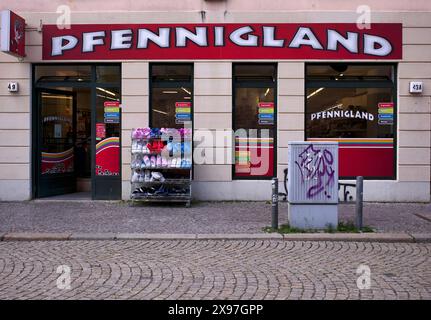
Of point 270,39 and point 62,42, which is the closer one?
point 270,39

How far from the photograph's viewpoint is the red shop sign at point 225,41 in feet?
41.3

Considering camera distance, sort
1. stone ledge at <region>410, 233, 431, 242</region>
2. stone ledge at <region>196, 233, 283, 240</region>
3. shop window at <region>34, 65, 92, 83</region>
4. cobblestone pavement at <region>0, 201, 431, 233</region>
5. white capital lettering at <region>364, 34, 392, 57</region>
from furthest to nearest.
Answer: shop window at <region>34, 65, 92, 83</region>, white capital lettering at <region>364, 34, 392, 57</region>, cobblestone pavement at <region>0, 201, 431, 233</region>, stone ledge at <region>196, 233, 283, 240</region>, stone ledge at <region>410, 233, 431, 242</region>

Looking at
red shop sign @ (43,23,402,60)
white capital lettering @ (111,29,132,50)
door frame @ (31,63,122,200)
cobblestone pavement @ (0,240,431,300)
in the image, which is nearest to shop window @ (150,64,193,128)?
red shop sign @ (43,23,402,60)

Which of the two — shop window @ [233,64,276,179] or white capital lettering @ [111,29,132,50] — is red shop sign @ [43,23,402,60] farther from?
shop window @ [233,64,276,179]

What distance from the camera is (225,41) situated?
12664 mm

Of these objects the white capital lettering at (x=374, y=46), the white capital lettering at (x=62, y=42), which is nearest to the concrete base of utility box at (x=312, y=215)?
the white capital lettering at (x=374, y=46)

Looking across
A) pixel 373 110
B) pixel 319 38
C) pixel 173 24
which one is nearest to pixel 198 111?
pixel 173 24

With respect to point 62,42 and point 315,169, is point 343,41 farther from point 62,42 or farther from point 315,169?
point 62,42

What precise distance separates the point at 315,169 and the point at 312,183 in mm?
255

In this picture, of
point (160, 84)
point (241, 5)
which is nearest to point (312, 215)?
point (160, 84)

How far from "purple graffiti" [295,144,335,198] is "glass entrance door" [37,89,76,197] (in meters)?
7.31

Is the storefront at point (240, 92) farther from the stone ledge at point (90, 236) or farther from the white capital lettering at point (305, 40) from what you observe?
the stone ledge at point (90, 236)

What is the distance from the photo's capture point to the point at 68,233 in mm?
8898

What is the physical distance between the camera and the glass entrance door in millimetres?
13297
